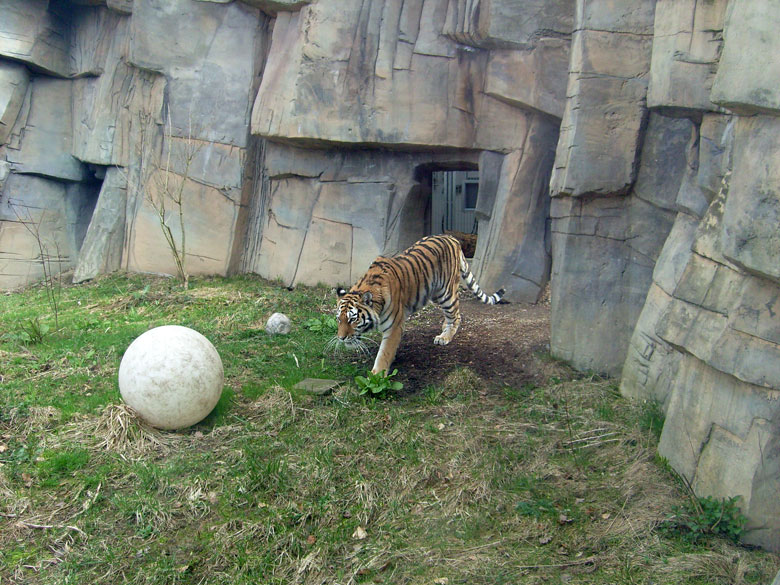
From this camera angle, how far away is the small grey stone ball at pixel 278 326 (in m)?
7.37

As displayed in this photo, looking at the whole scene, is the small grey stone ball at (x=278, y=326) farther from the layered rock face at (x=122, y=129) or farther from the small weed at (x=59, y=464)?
the layered rock face at (x=122, y=129)

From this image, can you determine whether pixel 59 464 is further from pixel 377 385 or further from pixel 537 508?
pixel 537 508

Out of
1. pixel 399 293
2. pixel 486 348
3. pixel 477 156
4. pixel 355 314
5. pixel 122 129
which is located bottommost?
pixel 486 348

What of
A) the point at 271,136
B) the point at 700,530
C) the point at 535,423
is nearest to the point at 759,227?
the point at 700,530

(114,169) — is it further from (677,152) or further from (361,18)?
(677,152)

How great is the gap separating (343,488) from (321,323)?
3593 millimetres

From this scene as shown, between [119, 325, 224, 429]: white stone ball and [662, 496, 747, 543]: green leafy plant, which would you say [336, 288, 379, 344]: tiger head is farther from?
[662, 496, 747, 543]: green leafy plant

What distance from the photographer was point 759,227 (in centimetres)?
321

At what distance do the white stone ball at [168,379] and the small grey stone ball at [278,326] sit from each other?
8.32 ft

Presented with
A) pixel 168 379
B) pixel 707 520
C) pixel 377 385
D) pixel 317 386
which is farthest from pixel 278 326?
pixel 707 520

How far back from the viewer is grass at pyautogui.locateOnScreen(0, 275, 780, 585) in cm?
348

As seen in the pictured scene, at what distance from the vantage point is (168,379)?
4.60 metres

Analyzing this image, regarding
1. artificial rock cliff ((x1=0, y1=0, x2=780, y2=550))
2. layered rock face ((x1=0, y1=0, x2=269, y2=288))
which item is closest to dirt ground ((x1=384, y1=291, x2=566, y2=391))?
artificial rock cliff ((x1=0, y1=0, x2=780, y2=550))

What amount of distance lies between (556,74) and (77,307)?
680 centimetres
